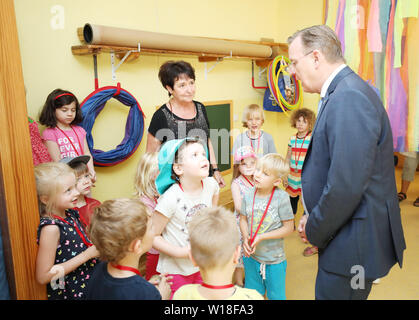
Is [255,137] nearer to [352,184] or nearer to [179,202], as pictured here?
[179,202]

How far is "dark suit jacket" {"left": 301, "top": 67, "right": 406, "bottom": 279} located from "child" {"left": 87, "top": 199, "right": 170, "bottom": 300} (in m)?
0.71

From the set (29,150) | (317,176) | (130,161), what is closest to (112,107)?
(130,161)

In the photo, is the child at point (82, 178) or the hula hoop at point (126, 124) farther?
the hula hoop at point (126, 124)

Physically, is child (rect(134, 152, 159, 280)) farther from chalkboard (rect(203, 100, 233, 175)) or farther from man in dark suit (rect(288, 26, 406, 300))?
chalkboard (rect(203, 100, 233, 175))

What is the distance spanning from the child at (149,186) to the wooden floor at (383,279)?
1.10 m

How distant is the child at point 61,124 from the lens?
247 centimetres

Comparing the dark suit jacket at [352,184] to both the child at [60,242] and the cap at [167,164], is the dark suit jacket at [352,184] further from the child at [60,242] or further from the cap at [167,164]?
the child at [60,242]

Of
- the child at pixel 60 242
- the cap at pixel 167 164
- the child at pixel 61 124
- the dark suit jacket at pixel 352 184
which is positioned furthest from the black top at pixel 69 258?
the dark suit jacket at pixel 352 184

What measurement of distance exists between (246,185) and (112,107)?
1346 mm

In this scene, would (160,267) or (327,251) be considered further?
(160,267)

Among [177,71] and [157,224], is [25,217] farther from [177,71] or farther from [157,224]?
[177,71]

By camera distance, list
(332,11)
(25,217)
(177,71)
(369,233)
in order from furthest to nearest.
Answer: (332,11), (177,71), (25,217), (369,233)

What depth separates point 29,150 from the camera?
1.56 meters
